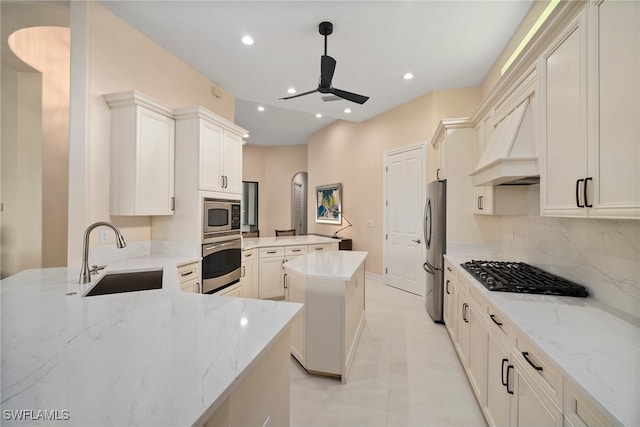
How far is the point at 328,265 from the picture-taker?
8.00 ft

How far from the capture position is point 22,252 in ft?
9.57

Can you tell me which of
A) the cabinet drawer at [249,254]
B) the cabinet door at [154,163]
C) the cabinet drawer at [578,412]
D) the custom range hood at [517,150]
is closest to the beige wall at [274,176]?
the cabinet drawer at [249,254]

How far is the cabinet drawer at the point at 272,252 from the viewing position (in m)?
3.94

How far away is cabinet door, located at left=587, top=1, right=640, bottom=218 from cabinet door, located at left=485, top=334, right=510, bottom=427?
2.77ft

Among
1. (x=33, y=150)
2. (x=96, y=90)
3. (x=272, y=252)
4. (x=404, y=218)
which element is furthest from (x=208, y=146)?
(x=404, y=218)

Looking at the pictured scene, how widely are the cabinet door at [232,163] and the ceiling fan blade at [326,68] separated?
1279 mm

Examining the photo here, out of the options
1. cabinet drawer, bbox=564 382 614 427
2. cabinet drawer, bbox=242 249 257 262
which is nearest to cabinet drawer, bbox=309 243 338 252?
cabinet drawer, bbox=242 249 257 262

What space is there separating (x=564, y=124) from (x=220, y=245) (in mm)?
3026

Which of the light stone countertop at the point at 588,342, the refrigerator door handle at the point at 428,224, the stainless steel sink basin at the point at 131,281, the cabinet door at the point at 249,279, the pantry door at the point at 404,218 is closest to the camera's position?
the light stone countertop at the point at 588,342

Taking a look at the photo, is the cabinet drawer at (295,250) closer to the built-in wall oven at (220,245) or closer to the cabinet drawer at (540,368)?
the built-in wall oven at (220,245)

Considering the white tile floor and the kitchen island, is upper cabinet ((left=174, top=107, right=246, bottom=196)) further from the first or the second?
the white tile floor

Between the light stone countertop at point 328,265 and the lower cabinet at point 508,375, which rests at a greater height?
the light stone countertop at point 328,265

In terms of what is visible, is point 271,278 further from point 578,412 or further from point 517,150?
point 578,412

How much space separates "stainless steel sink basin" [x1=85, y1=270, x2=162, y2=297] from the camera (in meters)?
1.97
